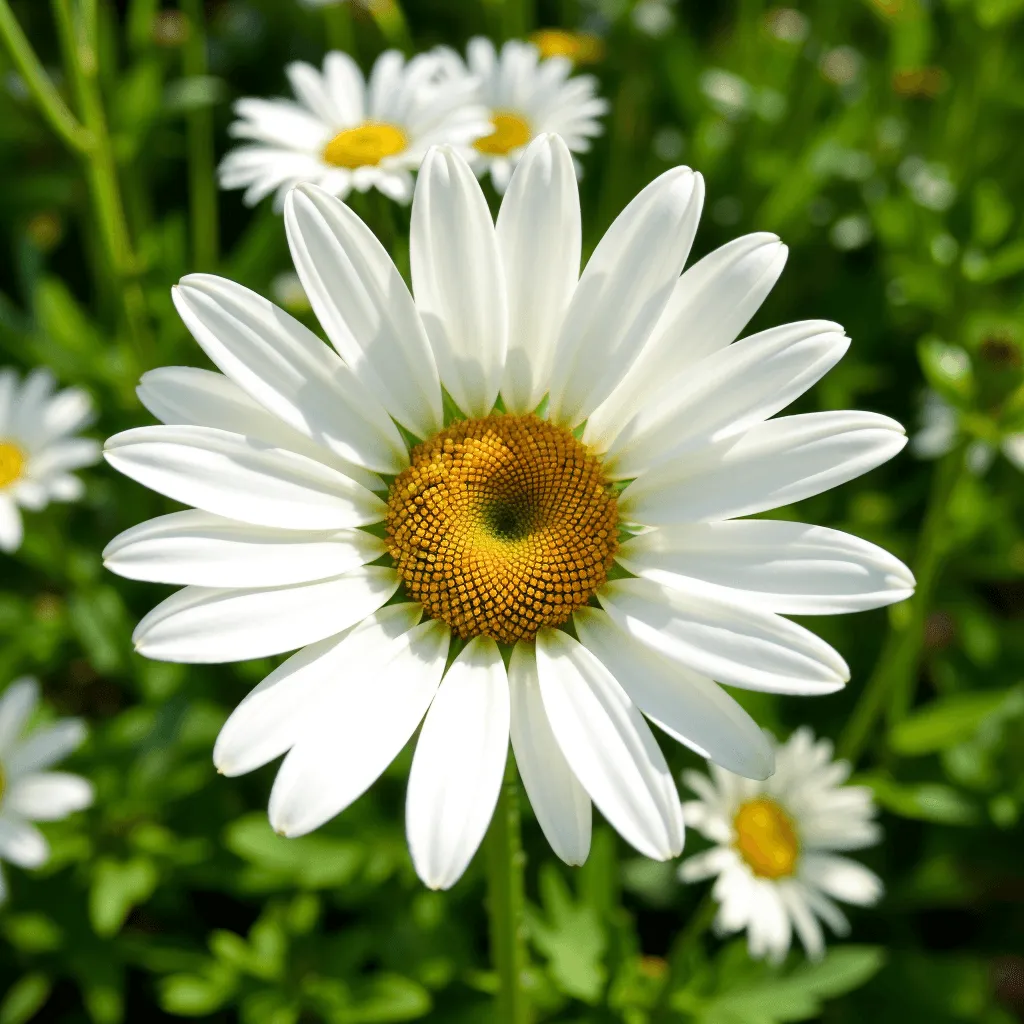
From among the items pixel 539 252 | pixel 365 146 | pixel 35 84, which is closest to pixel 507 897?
pixel 539 252

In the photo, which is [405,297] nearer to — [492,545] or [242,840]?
[492,545]

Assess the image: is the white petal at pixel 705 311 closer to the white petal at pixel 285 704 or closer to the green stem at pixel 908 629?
the white petal at pixel 285 704

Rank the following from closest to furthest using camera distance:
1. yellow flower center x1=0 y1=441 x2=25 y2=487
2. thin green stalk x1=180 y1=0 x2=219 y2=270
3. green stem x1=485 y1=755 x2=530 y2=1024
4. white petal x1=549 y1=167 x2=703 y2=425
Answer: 1. white petal x1=549 y1=167 x2=703 y2=425
2. green stem x1=485 y1=755 x2=530 y2=1024
3. yellow flower center x1=0 y1=441 x2=25 y2=487
4. thin green stalk x1=180 y1=0 x2=219 y2=270

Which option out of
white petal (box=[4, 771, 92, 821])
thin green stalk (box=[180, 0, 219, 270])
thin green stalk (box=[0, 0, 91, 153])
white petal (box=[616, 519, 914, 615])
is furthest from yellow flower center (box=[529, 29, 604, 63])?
white petal (box=[4, 771, 92, 821])

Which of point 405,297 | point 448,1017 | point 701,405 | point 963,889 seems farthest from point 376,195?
point 963,889

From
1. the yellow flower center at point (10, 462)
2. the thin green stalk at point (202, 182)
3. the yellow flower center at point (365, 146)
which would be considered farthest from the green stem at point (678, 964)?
the thin green stalk at point (202, 182)

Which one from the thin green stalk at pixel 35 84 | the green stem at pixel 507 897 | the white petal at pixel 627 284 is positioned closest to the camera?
the white petal at pixel 627 284

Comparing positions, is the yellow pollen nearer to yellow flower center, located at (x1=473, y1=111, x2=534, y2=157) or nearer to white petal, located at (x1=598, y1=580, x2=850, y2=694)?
white petal, located at (x1=598, y1=580, x2=850, y2=694)

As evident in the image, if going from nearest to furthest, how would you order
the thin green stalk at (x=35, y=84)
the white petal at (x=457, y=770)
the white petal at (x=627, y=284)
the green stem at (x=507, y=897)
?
the white petal at (x=457, y=770), the white petal at (x=627, y=284), the green stem at (x=507, y=897), the thin green stalk at (x=35, y=84)
